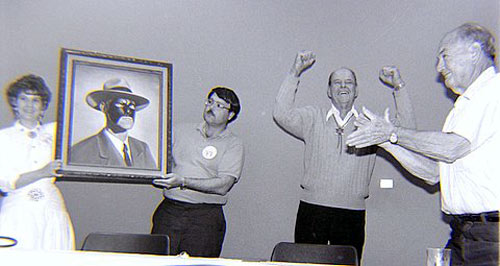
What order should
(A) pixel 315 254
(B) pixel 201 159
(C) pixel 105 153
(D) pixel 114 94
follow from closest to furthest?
(A) pixel 315 254 → (C) pixel 105 153 → (D) pixel 114 94 → (B) pixel 201 159

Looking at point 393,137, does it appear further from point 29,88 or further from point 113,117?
point 29,88

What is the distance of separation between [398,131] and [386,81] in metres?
2.04

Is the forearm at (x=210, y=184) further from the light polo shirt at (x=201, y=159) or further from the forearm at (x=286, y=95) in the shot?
the forearm at (x=286, y=95)

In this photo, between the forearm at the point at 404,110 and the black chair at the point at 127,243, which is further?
the forearm at the point at 404,110

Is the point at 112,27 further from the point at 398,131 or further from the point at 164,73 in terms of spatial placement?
the point at 398,131

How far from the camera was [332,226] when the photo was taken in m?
3.51

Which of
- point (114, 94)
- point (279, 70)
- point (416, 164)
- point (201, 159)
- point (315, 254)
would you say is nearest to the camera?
point (416, 164)

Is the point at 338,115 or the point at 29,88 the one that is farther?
the point at 338,115

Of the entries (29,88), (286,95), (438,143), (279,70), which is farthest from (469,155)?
(29,88)

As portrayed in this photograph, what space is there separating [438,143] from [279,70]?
2220 millimetres

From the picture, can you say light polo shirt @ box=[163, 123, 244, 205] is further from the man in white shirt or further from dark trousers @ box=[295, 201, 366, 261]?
the man in white shirt

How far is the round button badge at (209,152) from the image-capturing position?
3564mm

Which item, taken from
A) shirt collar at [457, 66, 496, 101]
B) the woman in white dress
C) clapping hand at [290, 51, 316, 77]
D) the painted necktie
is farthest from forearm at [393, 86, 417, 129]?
the woman in white dress

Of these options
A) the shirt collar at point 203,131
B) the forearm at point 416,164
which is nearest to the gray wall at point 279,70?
the shirt collar at point 203,131
